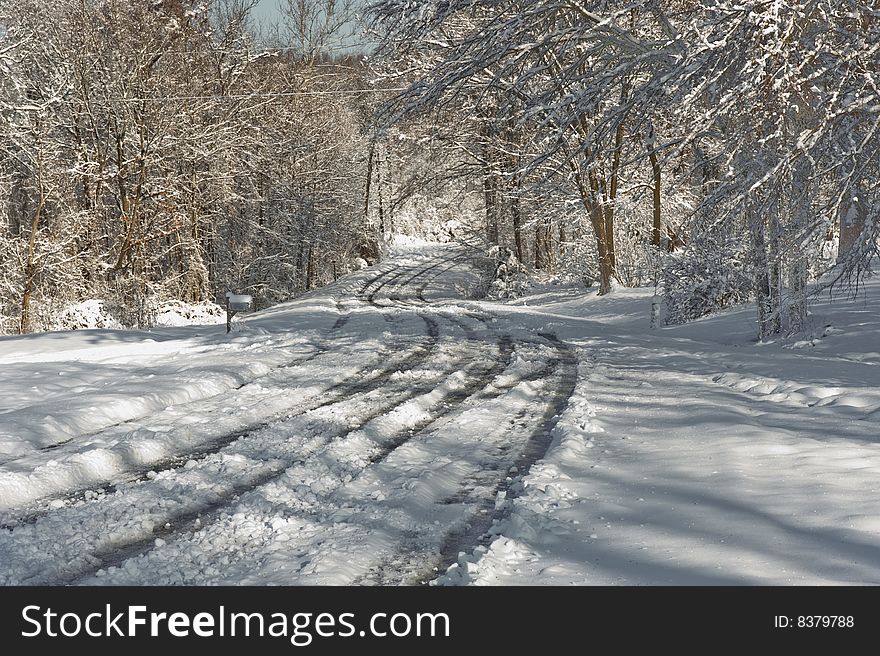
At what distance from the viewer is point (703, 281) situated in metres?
16.5

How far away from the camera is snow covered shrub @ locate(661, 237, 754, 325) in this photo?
1571cm

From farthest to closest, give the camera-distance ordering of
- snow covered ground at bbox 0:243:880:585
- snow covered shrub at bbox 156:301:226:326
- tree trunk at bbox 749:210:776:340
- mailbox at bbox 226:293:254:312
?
snow covered shrub at bbox 156:301:226:326, mailbox at bbox 226:293:254:312, tree trunk at bbox 749:210:776:340, snow covered ground at bbox 0:243:880:585

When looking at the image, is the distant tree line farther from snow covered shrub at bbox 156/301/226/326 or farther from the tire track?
snow covered shrub at bbox 156/301/226/326

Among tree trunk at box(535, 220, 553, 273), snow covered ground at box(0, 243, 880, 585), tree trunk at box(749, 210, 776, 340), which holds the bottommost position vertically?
snow covered ground at box(0, 243, 880, 585)

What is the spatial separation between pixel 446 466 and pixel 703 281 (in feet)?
39.6

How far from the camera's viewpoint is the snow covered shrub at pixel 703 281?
15.7 metres

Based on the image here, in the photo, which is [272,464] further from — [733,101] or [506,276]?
[506,276]

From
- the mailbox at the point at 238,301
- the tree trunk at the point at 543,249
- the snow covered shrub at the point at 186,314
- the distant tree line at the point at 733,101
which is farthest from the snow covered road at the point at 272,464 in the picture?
the tree trunk at the point at 543,249

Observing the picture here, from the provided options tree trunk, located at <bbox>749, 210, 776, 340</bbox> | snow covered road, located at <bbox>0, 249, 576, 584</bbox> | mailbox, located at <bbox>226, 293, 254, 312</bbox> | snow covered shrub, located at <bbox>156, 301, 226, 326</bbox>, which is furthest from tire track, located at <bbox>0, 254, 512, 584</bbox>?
snow covered shrub, located at <bbox>156, 301, 226, 326</bbox>

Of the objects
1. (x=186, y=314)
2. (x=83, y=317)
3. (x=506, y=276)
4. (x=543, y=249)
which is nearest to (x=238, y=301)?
(x=83, y=317)

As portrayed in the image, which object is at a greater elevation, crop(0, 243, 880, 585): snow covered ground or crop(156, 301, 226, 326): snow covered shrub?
crop(156, 301, 226, 326): snow covered shrub

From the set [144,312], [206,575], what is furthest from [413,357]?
[144,312]

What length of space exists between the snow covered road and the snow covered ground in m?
0.03

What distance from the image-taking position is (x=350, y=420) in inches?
302
